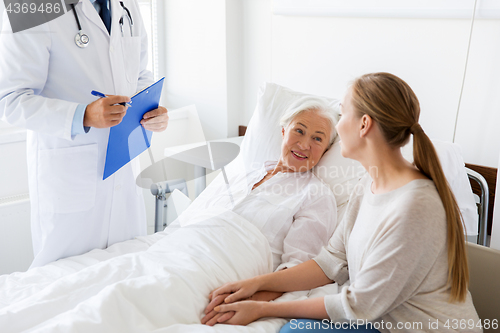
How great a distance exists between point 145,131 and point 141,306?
0.78 meters

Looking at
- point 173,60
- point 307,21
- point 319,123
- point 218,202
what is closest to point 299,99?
point 319,123

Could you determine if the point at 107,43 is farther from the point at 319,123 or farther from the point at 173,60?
the point at 173,60

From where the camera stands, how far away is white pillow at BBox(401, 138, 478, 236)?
5.18 ft

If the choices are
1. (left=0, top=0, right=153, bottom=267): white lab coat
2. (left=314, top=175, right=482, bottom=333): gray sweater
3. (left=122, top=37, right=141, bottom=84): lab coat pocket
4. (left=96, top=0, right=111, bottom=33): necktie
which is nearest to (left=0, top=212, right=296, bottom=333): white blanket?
(left=0, top=0, right=153, bottom=267): white lab coat

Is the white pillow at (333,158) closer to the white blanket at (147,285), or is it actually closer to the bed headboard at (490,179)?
the bed headboard at (490,179)

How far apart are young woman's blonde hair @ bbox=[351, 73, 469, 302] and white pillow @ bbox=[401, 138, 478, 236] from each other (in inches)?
23.4

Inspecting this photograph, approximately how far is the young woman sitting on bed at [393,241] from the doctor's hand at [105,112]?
0.63 meters

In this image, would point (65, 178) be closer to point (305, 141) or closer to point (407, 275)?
point (305, 141)

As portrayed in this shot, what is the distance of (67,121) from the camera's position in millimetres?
1350

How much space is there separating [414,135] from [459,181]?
703 mm

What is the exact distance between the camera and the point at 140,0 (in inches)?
112

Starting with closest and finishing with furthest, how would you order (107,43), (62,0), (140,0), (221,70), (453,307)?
(453,307), (62,0), (107,43), (221,70), (140,0)

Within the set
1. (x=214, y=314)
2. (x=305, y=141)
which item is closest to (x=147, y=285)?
(x=214, y=314)

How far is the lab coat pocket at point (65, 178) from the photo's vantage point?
1469 millimetres
